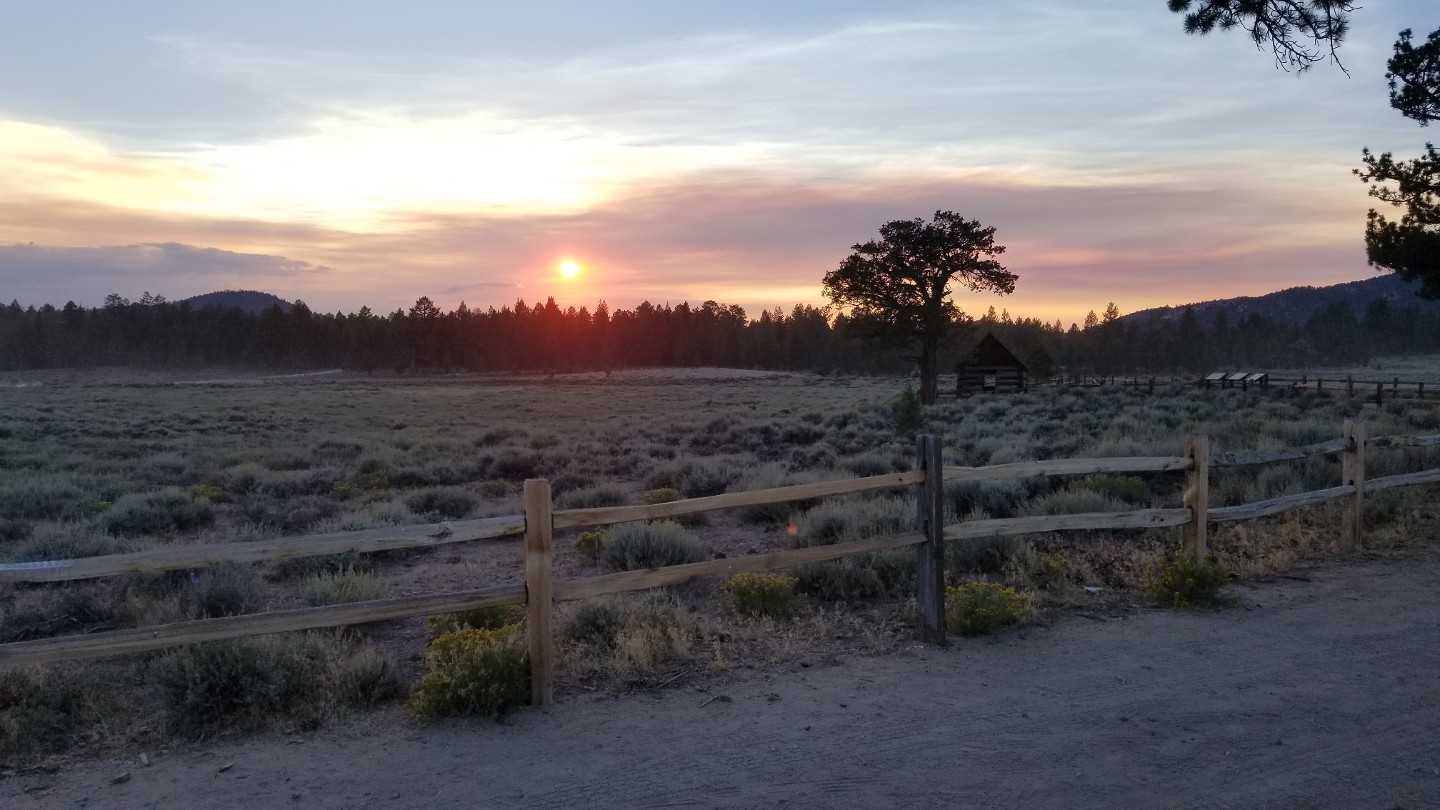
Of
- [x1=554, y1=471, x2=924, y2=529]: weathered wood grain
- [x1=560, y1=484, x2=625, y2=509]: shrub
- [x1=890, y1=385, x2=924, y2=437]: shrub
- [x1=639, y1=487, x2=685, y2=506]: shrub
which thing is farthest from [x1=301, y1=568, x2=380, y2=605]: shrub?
[x1=890, y1=385, x2=924, y2=437]: shrub

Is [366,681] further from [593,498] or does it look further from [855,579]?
[593,498]

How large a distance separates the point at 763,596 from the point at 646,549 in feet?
9.05

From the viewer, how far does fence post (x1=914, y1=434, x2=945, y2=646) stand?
6855 mm

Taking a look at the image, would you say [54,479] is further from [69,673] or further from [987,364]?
[987,364]

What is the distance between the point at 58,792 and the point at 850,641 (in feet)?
15.9

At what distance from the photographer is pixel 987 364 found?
1925 inches

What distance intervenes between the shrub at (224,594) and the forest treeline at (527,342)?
103626mm

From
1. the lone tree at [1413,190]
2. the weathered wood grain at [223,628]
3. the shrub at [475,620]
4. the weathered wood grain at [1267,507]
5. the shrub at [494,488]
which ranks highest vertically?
the lone tree at [1413,190]

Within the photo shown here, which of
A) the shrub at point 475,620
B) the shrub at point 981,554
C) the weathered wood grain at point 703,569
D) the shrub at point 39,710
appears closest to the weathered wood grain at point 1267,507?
the shrub at point 981,554

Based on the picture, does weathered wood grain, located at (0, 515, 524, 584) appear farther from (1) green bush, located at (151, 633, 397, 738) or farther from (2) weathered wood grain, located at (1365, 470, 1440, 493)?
(2) weathered wood grain, located at (1365, 470, 1440, 493)

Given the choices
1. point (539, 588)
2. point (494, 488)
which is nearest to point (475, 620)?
point (539, 588)

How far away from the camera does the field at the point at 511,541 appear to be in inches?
237

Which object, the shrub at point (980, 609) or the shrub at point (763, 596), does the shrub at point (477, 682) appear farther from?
the shrub at point (980, 609)

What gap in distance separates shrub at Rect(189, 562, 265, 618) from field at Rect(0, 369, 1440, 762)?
0.08 feet
